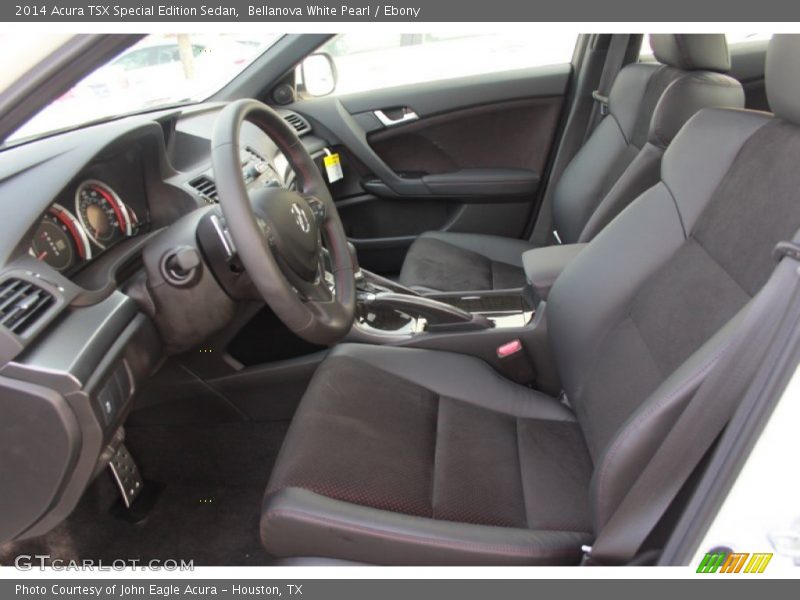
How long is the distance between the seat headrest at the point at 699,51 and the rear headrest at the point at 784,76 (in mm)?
666

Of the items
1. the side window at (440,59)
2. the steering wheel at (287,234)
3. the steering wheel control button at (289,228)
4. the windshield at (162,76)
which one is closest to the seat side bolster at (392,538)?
the steering wheel at (287,234)

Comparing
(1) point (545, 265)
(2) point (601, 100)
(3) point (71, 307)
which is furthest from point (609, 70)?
(3) point (71, 307)

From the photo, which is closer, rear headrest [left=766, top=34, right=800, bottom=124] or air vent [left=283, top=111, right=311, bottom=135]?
rear headrest [left=766, top=34, right=800, bottom=124]

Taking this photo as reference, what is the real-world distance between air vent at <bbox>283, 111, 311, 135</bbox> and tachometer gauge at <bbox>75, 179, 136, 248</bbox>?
40.7 inches

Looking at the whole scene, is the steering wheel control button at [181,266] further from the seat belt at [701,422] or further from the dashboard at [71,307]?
the seat belt at [701,422]

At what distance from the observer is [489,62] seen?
97.8 inches

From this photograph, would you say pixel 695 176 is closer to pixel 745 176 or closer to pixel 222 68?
pixel 745 176

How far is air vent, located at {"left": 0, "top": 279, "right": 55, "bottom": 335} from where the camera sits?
0.94m

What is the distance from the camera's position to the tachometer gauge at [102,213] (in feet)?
3.97

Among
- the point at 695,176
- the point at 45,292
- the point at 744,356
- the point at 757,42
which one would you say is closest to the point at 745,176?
the point at 695,176

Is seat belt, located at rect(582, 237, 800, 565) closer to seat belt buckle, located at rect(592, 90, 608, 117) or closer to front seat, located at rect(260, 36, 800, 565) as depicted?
front seat, located at rect(260, 36, 800, 565)

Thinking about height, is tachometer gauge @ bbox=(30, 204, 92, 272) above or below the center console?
above

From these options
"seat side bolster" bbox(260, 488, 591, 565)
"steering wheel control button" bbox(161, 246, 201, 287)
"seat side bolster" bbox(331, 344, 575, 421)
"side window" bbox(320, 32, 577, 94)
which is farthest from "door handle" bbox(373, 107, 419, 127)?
"seat side bolster" bbox(260, 488, 591, 565)

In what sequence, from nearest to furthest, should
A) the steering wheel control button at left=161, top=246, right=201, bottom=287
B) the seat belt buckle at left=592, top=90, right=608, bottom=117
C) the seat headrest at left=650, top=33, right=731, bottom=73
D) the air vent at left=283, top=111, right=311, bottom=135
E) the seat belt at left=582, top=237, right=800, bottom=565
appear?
1. the seat belt at left=582, top=237, right=800, bottom=565
2. the steering wheel control button at left=161, top=246, right=201, bottom=287
3. the seat headrest at left=650, top=33, right=731, bottom=73
4. the seat belt buckle at left=592, top=90, right=608, bottom=117
5. the air vent at left=283, top=111, right=311, bottom=135
